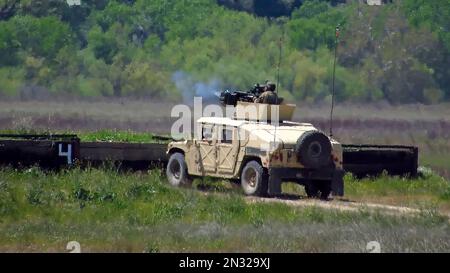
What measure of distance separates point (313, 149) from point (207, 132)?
2.94 metres

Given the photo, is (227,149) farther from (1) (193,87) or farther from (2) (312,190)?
(1) (193,87)

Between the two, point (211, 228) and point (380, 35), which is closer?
point (211, 228)

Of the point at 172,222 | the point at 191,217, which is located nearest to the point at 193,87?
the point at 191,217

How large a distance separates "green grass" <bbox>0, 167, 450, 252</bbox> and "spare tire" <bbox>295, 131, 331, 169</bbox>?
160 centimetres

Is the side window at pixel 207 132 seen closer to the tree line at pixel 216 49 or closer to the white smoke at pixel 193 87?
the white smoke at pixel 193 87

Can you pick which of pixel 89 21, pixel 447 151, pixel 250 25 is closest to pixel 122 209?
pixel 447 151

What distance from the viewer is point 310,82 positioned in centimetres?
5134

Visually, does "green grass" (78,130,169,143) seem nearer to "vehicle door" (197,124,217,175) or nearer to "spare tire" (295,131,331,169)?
"vehicle door" (197,124,217,175)

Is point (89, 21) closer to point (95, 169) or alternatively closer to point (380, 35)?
point (380, 35)

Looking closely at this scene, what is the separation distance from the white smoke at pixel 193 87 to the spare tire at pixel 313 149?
1361 centimetres

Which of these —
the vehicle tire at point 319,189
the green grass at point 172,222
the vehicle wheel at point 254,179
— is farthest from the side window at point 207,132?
the vehicle tire at point 319,189

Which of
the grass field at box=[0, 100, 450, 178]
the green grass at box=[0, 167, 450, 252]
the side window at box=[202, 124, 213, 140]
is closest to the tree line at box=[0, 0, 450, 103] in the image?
the grass field at box=[0, 100, 450, 178]

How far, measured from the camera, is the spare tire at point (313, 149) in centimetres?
2880
